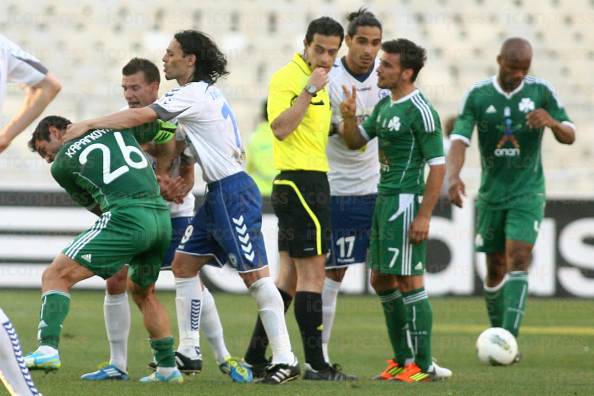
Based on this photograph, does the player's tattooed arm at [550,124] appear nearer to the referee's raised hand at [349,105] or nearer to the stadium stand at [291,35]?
the referee's raised hand at [349,105]

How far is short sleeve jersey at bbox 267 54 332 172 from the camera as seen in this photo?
739 cm

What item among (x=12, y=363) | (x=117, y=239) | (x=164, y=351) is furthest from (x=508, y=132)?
(x=12, y=363)

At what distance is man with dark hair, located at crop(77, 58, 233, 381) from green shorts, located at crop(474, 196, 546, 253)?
2.50 m

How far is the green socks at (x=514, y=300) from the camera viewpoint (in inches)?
357

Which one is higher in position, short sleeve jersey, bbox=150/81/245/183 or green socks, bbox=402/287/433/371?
short sleeve jersey, bbox=150/81/245/183

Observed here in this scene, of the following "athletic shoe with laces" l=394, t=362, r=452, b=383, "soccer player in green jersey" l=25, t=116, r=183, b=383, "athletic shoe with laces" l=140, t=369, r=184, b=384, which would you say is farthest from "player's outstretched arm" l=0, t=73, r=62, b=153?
"athletic shoe with laces" l=394, t=362, r=452, b=383

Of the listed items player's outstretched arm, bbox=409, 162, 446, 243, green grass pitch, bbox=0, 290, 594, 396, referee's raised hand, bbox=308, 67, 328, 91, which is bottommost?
green grass pitch, bbox=0, 290, 594, 396

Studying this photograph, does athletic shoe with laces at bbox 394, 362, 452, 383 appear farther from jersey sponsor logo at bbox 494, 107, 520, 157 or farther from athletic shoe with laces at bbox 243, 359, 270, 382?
jersey sponsor logo at bbox 494, 107, 520, 157

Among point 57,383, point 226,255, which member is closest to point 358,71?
point 226,255

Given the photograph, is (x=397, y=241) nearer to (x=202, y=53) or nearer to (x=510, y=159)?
(x=202, y=53)

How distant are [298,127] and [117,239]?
1.38 meters

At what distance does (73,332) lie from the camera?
414 inches

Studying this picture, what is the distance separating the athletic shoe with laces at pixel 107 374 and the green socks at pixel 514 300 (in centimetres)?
300

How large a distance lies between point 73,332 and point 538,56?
13.7 meters
